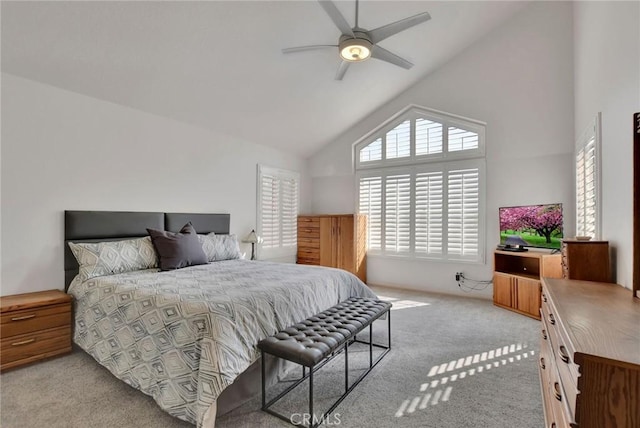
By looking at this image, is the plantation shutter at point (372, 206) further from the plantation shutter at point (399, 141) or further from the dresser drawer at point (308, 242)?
the dresser drawer at point (308, 242)

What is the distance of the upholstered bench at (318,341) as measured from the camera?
180cm

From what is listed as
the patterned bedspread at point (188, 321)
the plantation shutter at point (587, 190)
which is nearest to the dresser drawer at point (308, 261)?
the patterned bedspread at point (188, 321)

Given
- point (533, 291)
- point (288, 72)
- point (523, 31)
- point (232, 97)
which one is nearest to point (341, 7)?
point (288, 72)

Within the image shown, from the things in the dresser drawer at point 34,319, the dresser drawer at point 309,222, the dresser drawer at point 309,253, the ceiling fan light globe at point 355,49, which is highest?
the ceiling fan light globe at point 355,49

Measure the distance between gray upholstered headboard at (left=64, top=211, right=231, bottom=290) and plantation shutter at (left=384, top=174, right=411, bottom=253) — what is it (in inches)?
121

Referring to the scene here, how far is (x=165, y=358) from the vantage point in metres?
1.90

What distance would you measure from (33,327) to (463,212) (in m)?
5.15

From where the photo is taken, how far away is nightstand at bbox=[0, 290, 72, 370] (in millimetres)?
2404

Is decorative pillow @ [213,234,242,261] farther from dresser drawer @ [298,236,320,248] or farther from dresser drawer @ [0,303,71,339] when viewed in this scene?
dresser drawer @ [298,236,320,248]

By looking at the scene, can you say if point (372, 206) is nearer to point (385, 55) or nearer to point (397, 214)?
point (397, 214)

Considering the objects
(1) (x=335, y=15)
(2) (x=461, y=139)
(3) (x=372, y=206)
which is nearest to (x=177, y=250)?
(1) (x=335, y=15)

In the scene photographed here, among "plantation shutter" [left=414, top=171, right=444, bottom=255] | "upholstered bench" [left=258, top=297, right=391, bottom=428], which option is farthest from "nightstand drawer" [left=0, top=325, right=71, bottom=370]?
"plantation shutter" [left=414, top=171, right=444, bottom=255]

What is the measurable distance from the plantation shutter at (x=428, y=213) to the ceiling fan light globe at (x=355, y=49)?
274cm

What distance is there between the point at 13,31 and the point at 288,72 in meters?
2.47
